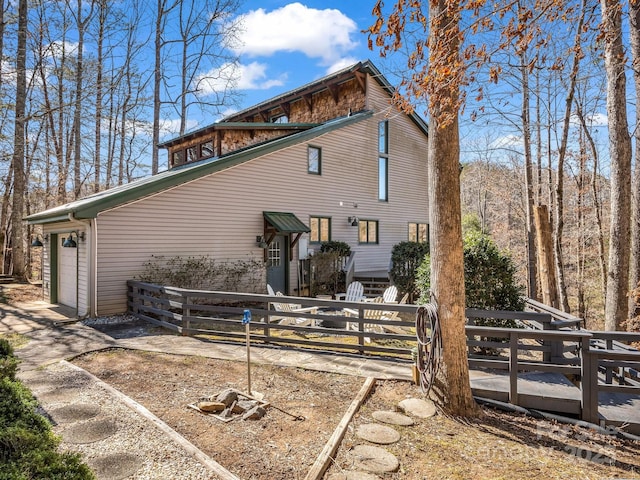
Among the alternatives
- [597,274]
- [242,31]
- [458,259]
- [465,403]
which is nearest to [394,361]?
[465,403]

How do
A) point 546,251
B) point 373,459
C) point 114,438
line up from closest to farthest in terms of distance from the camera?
1. point 373,459
2. point 114,438
3. point 546,251

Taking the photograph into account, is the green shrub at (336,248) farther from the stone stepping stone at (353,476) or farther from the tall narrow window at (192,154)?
the stone stepping stone at (353,476)

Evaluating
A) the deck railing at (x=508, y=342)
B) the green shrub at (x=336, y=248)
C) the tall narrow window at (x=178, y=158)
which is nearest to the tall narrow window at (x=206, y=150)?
the tall narrow window at (x=178, y=158)

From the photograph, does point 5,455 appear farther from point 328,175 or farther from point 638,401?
point 328,175

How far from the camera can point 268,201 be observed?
39.7 feet

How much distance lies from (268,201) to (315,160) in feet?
9.59

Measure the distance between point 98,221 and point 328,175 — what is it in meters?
8.09

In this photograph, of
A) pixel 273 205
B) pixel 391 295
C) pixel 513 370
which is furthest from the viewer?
pixel 273 205

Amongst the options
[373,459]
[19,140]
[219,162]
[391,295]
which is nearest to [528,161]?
[391,295]

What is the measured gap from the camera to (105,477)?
2.84 m

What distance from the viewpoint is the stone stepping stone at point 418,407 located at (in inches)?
163

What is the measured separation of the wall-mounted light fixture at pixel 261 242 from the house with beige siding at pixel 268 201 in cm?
3

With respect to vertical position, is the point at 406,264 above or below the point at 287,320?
above

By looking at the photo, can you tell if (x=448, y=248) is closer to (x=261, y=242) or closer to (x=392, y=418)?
(x=392, y=418)
